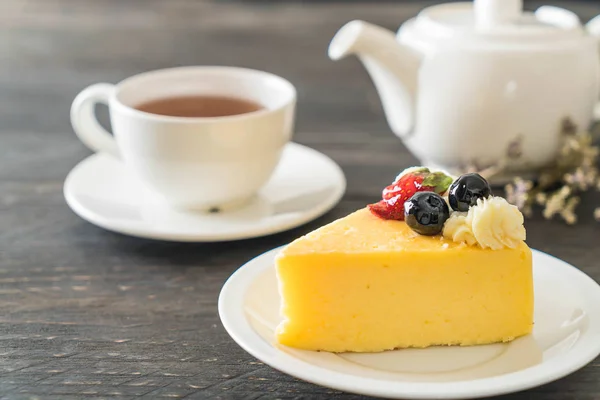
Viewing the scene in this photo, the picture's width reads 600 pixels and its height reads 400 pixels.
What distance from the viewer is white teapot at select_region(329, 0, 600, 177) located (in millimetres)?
1563

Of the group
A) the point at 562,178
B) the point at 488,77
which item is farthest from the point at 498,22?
the point at 562,178

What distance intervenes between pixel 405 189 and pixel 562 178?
0.68 m

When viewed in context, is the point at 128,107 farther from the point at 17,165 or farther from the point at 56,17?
the point at 56,17

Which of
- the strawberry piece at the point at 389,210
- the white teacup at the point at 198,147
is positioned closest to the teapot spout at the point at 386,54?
the white teacup at the point at 198,147

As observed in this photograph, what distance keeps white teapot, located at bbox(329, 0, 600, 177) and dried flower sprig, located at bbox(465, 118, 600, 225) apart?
19 mm

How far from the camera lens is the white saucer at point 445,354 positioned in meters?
0.87

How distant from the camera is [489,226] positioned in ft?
3.35

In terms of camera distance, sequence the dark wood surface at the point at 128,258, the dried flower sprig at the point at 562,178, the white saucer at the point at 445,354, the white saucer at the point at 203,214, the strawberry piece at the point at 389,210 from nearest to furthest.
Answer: the white saucer at the point at 445,354
the dark wood surface at the point at 128,258
the strawberry piece at the point at 389,210
the white saucer at the point at 203,214
the dried flower sprig at the point at 562,178

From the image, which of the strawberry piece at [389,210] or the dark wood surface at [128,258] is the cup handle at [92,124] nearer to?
the dark wood surface at [128,258]

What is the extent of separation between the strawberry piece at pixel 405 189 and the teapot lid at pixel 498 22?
545mm

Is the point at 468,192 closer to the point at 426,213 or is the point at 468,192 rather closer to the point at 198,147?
the point at 426,213

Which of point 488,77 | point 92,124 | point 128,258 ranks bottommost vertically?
point 128,258

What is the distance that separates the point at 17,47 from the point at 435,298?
2.34 metres

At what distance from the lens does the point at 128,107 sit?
4.97 feet
